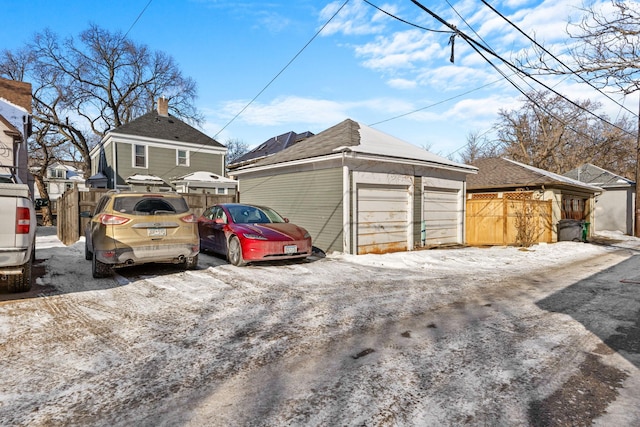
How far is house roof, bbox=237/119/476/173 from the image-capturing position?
10.4 metres

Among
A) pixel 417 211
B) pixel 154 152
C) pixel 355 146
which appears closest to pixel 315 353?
pixel 355 146

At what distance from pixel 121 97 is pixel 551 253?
34717mm

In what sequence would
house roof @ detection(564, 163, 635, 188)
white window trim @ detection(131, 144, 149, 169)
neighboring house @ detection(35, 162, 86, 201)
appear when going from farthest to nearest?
neighboring house @ detection(35, 162, 86, 201), house roof @ detection(564, 163, 635, 188), white window trim @ detection(131, 144, 149, 169)

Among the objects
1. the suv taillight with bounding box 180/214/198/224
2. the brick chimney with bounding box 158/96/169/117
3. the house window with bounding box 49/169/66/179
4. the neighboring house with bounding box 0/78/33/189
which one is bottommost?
the suv taillight with bounding box 180/214/198/224

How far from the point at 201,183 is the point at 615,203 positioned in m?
28.5

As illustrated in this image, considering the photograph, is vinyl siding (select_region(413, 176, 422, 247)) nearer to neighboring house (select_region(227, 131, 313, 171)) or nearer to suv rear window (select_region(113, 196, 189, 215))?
suv rear window (select_region(113, 196, 189, 215))

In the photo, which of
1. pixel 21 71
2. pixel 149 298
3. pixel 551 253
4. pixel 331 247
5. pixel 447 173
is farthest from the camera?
pixel 21 71

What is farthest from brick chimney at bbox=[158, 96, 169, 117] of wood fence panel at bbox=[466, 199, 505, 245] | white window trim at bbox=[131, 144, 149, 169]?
wood fence panel at bbox=[466, 199, 505, 245]

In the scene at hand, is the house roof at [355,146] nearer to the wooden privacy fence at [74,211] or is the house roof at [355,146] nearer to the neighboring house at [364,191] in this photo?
the neighboring house at [364,191]

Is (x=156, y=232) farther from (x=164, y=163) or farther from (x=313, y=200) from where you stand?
(x=164, y=163)

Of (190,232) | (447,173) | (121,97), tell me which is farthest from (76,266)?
(121,97)

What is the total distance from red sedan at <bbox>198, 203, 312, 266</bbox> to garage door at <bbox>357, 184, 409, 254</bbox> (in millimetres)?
2431

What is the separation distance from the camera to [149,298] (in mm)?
5207

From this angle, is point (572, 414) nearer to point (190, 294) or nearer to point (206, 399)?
point (206, 399)
